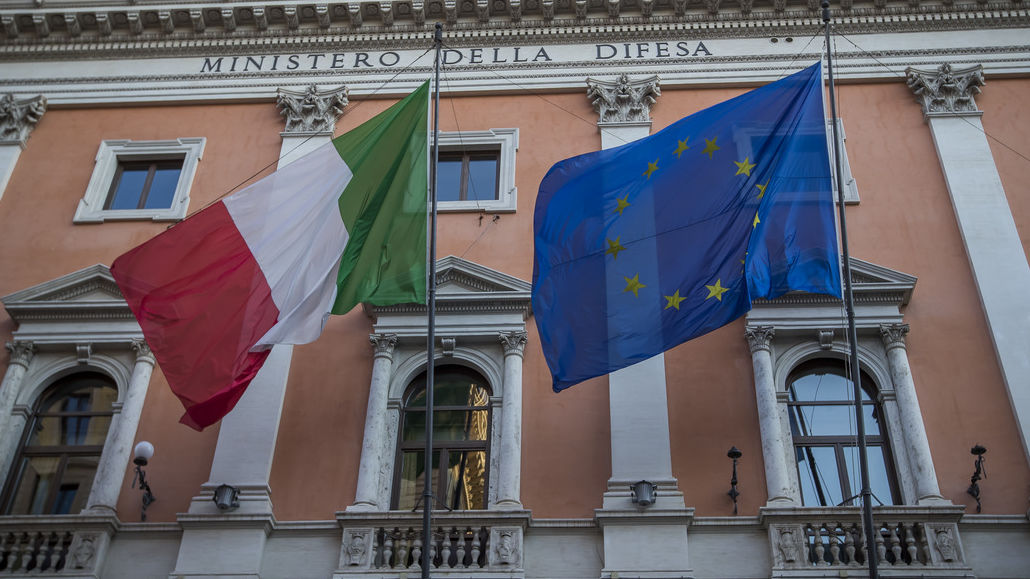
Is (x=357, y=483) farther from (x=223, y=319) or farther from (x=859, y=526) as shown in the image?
(x=859, y=526)

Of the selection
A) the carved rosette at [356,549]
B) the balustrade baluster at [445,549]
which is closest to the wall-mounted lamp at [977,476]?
the balustrade baluster at [445,549]

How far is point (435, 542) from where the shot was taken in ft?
45.9

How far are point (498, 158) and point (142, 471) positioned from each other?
23.8 ft

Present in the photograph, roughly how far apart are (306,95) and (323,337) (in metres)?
4.82

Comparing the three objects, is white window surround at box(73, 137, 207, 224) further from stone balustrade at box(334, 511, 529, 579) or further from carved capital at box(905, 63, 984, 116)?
carved capital at box(905, 63, 984, 116)

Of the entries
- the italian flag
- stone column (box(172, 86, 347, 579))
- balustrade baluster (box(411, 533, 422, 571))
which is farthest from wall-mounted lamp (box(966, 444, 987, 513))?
stone column (box(172, 86, 347, 579))

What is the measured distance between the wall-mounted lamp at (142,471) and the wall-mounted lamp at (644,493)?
5.90 metres

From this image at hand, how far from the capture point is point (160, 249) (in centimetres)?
1486

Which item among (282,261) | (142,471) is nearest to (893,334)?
(282,261)

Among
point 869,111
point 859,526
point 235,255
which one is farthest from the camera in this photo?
point 869,111

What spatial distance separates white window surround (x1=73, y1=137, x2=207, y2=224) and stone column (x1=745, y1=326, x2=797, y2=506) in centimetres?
887

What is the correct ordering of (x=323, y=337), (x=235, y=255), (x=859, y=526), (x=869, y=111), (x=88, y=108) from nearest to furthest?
(x=859, y=526) < (x=235, y=255) < (x=323, y=337) < (x=869, y=111) < (x=88, y=108)

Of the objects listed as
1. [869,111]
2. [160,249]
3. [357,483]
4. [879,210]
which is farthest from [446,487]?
[869,111]

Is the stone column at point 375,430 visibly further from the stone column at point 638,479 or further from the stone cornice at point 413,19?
the stone cornice at point 413,19
